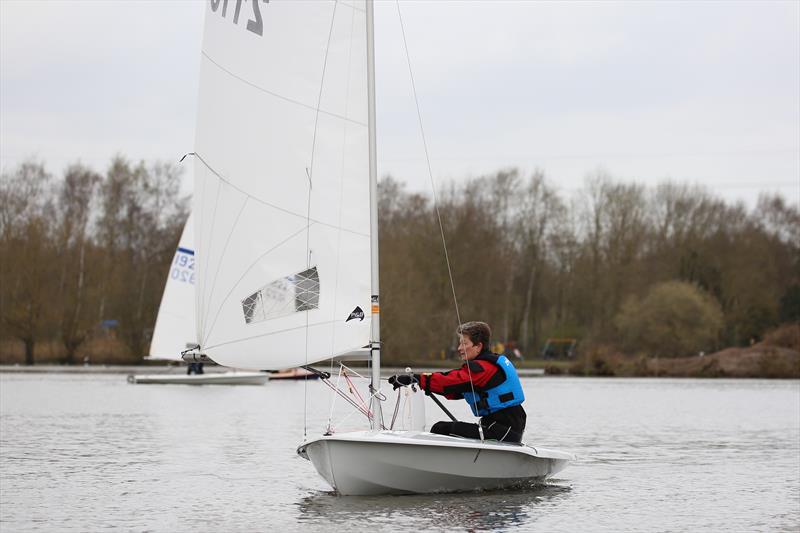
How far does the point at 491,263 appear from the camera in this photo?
6681 cm

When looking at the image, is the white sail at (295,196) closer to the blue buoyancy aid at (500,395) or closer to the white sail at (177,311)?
the blue buoyancy aid at (500,395)

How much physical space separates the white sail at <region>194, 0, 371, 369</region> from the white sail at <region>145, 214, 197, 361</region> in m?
29.6

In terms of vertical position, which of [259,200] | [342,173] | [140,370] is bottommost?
[259,200]

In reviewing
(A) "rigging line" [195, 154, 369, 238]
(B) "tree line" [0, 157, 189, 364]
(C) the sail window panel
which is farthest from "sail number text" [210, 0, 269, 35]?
(B) "tree line" [0, 157, 189, 364]

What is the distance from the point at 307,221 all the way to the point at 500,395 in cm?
282

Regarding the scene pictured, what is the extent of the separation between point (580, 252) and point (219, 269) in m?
57.9

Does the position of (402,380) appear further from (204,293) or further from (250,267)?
(204,293)

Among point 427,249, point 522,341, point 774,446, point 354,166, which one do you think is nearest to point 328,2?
point 354,166

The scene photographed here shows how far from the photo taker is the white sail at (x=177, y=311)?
4284cm

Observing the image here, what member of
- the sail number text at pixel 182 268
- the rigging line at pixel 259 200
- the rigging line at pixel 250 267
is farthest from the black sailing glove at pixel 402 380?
the sail number text at pixel 182 268

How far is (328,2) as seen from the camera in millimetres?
13219

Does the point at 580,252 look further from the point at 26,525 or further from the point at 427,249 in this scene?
the point at 26,525

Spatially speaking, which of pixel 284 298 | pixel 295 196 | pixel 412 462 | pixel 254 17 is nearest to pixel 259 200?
pixel 295 196

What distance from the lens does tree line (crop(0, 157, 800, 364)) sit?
64.5 m
